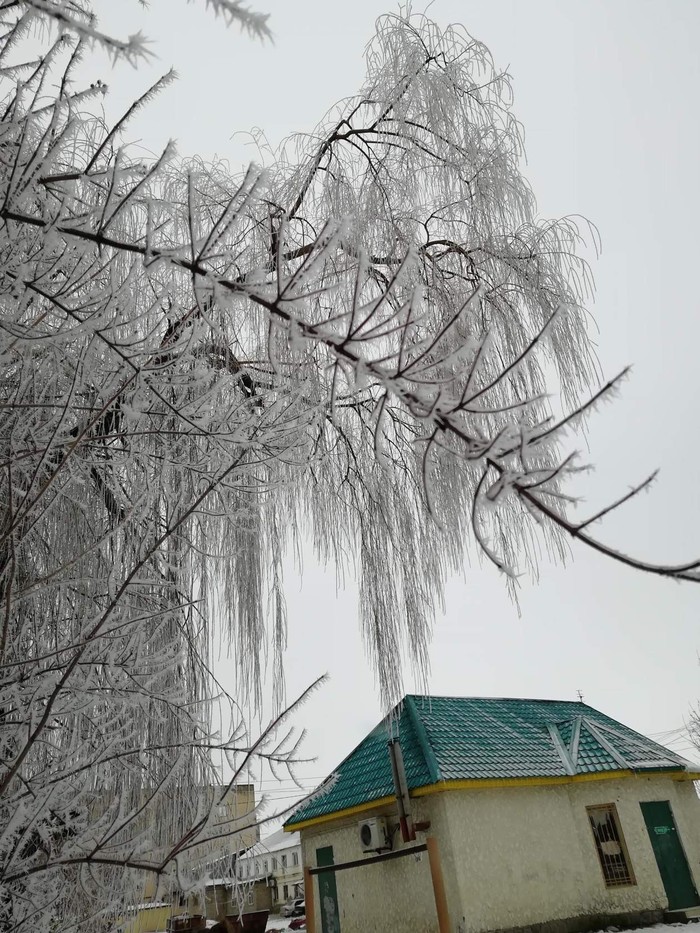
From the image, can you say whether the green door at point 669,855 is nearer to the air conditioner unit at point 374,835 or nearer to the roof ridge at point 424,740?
the roof ridge at point 424,740

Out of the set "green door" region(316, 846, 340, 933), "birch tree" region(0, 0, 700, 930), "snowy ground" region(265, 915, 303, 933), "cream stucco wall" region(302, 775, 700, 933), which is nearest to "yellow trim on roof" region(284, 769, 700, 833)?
"cream stucco wall" region(302, 775, 700, 933)

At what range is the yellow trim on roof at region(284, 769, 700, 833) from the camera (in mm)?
6230

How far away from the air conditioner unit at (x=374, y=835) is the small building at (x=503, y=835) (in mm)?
13

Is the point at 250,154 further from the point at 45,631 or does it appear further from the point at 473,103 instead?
the point at 45,631

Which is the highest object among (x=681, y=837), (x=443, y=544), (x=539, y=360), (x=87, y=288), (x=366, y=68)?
(x=366, y=68)

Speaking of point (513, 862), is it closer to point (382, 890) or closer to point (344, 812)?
point (382, 890)

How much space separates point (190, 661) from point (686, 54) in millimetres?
3979

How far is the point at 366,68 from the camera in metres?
3.25

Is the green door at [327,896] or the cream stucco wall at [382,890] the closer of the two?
the cream stucco wall at [382,890]

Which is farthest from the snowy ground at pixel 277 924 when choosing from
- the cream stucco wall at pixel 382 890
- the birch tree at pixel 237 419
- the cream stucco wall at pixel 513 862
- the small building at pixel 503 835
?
A: the birch tree at pixel 237 419

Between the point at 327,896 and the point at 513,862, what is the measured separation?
2159 millimetres

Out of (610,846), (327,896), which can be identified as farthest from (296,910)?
(610,846)

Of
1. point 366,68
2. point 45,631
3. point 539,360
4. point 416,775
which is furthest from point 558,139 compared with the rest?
point 416,775

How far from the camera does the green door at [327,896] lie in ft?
23.0
